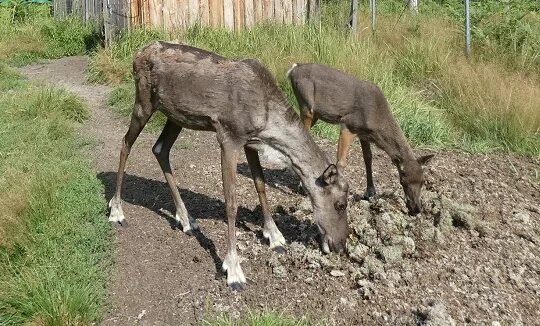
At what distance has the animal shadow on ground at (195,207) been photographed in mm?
6098

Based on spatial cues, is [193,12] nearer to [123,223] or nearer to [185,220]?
[123,223]

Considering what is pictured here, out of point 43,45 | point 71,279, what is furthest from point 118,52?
point 71,279

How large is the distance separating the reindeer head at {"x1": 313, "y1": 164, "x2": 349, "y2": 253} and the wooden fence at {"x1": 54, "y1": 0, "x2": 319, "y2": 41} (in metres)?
8.13

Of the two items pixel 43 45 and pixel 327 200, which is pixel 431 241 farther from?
pixel 43 45

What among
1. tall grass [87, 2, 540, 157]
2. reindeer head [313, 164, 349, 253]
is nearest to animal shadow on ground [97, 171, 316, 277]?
reindeer head [313, 164, 349, 253]

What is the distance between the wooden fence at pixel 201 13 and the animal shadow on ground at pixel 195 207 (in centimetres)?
567

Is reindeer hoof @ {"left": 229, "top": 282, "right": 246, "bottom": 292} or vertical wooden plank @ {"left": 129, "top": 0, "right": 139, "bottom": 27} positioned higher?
vertical wooden plank @ {"left": 129, "top": 0, "right": 139, "bottom": 27}

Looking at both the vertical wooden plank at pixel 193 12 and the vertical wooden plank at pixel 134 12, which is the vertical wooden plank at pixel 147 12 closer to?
the vertical wooden plank at pixel 134 12

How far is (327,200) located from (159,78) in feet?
6.11

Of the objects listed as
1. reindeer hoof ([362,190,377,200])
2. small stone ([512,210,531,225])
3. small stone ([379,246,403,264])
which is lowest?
reindeer hoof ([362,190,377,200])

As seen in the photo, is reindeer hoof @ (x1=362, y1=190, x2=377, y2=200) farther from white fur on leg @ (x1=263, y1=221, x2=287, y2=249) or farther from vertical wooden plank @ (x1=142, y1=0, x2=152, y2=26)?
vertical wooden plank @ (x1=142, y1=0, x2=152, y2=26)

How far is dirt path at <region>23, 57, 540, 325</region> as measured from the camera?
503 centimetres

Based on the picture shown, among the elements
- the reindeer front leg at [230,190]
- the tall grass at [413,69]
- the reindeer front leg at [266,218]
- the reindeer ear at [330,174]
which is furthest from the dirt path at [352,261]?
the tall grass at [413,69]

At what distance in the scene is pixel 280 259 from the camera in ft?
18.4
